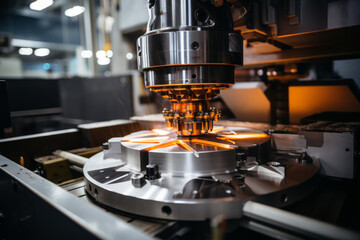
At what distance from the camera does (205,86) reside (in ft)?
2.49

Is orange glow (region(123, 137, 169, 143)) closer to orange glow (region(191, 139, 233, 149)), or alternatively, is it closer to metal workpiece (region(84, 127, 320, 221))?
metal workpiece (region(84, 127, 320, 221))

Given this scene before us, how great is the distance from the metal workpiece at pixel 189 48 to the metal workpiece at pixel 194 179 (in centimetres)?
19

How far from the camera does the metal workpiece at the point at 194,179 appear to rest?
0.54 metres

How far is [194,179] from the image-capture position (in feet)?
2.11

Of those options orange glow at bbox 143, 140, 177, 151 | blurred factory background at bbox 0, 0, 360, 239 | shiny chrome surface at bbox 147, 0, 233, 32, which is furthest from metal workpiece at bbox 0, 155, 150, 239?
shiny chrome surface at bbox 147, 0, 233, 32

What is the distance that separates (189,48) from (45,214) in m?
0.53

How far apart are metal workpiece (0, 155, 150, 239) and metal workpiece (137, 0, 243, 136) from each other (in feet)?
1.33

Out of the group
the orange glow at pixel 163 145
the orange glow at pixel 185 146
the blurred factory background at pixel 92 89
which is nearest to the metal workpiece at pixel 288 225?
the orange glow at pixel 185 146

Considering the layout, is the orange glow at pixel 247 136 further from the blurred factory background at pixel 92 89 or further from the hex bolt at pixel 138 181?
the blurred factory background at pixel 92 89

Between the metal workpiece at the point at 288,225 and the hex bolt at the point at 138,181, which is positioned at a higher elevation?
the hex bolt at the point at 138,181

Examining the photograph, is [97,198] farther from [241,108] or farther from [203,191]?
[241,108]

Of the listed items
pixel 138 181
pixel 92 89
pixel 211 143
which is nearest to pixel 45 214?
pixel 138 181

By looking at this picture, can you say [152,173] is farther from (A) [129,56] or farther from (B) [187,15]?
(A) [129,56]

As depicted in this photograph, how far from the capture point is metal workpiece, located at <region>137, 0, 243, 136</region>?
0.69 metres
